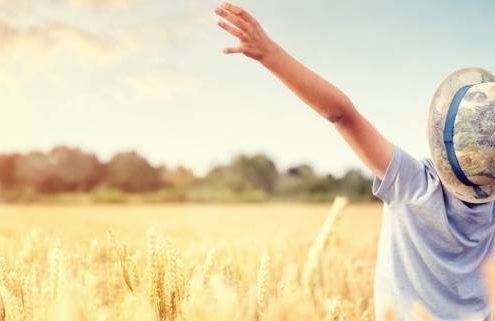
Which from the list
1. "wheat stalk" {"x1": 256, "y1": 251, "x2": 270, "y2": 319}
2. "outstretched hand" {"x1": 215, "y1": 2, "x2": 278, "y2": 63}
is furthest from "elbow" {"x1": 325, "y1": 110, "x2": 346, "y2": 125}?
"wheat stalk" {"x1": 256, "y1": 251, "x2": 270, "y2": 319}

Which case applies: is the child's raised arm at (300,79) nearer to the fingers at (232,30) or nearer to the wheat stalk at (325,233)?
the fingers at (232,30)

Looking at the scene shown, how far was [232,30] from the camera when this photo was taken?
6.47 ft

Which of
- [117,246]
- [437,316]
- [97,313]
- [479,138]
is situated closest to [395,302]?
[437,316]

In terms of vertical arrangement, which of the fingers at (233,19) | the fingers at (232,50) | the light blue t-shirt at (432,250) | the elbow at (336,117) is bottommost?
the light blue t-shirt at (432,250)

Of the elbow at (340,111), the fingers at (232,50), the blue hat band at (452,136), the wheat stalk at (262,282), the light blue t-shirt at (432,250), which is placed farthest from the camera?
the light blue t-shirt at (432,250)

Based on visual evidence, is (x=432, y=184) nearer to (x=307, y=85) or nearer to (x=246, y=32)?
(x=307, y=85)

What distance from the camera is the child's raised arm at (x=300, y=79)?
1964 millimetres

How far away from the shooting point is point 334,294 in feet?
9.59

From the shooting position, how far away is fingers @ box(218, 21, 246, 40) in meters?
1.96

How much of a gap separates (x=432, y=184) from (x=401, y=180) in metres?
0.14

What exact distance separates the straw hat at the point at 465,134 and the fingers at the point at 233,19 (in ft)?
2.11

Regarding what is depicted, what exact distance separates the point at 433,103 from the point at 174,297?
3.61 ft

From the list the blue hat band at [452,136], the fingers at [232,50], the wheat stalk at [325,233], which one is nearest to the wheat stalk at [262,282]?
the fingers at [232,50]

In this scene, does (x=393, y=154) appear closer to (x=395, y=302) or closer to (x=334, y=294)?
(x=395, y=302)
